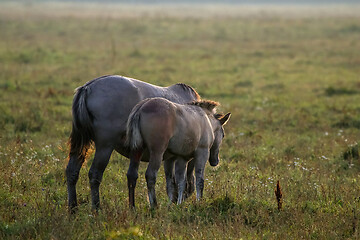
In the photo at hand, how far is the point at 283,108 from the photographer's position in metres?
→ 14.9

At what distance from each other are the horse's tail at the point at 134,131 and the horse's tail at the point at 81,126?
68 centimetres

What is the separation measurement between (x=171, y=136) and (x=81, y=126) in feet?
4.03

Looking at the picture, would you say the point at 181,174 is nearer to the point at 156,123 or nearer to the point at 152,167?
the point at 152,167

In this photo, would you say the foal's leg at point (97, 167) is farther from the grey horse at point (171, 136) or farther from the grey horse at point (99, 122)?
the grey horse at point (171, 136)

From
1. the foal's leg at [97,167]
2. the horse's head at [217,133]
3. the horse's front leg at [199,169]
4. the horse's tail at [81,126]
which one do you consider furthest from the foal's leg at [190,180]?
the horse's tail at [81,126]

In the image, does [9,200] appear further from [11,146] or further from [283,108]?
[283,108]

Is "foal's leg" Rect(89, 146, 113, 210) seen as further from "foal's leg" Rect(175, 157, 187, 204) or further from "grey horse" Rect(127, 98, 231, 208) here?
"foal's leg" Rect(175, 157, 187, 204)

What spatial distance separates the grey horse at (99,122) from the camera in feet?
21.8

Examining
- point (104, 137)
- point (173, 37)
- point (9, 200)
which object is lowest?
point (173, 37)

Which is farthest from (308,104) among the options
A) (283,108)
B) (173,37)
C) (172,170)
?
(173,37)

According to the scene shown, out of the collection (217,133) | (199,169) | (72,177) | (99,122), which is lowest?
(72,177)

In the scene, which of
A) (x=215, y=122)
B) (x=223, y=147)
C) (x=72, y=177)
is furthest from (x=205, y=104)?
(x=223, y=147)

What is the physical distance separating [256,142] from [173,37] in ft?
88.3

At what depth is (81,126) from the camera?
22.2ft
